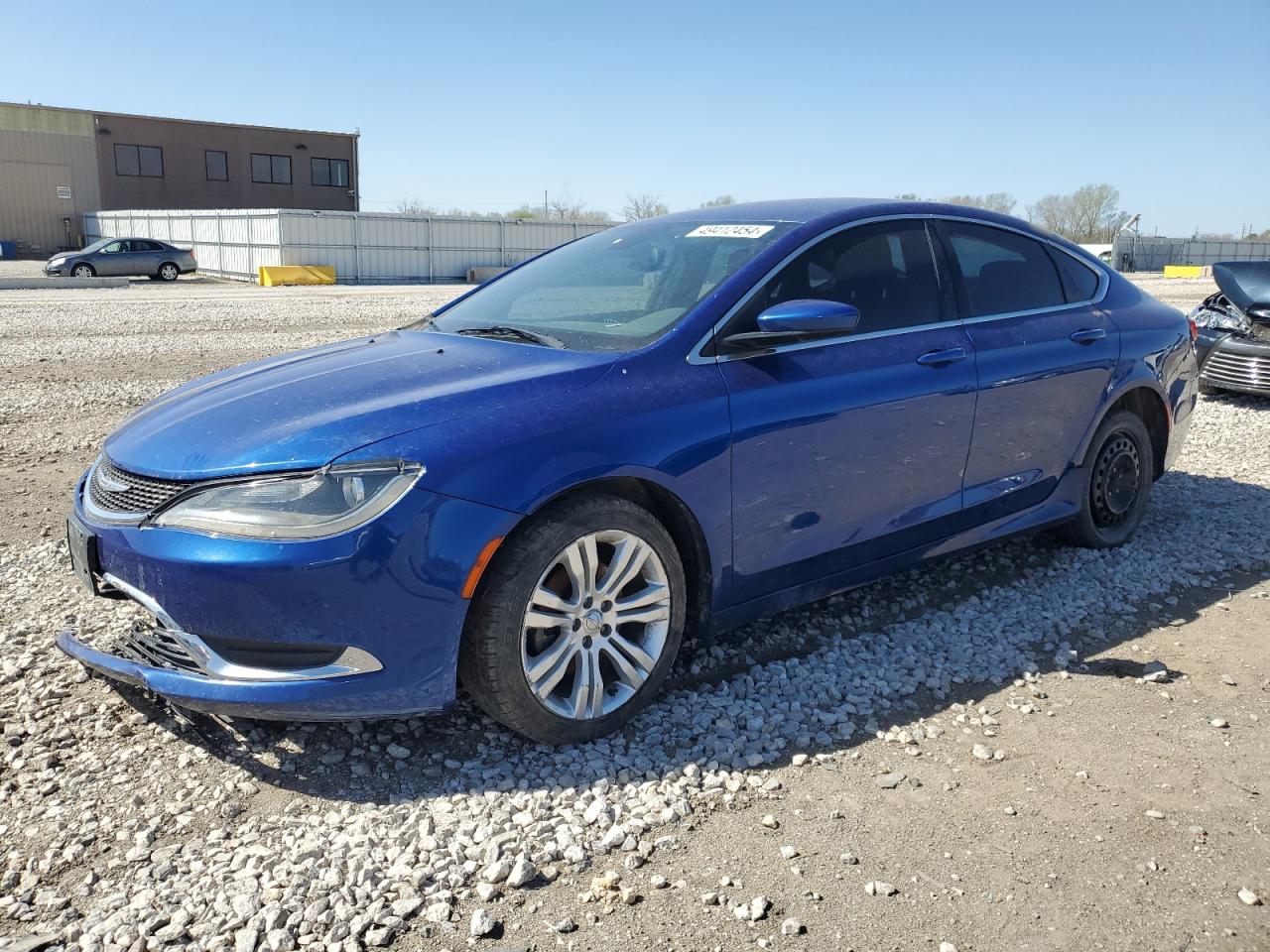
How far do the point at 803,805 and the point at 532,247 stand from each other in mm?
40021

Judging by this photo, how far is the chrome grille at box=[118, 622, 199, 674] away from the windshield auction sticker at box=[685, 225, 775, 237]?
250 cm

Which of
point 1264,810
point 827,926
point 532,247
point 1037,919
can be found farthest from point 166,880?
point 532,247

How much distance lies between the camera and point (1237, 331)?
960 cm

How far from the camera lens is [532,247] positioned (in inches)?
1634

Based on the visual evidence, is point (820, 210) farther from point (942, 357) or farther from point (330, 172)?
point (330, 172)

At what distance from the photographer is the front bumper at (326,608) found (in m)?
2.84

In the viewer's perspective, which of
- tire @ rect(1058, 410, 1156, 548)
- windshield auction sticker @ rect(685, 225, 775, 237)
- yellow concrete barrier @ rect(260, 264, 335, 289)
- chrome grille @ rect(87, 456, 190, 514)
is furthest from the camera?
yellow concrete barrier @ rect(260, 264, 335, 289)

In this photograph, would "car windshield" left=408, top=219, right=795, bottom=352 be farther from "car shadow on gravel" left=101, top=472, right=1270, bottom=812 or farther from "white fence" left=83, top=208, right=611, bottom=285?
"white fence" left=83, top=208, right=611, bottom=285

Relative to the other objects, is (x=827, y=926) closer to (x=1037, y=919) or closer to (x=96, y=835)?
(x=1037, y=919)

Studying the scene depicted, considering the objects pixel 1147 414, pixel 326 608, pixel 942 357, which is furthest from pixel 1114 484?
pixel 326 608

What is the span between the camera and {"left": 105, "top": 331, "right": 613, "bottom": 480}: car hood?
302cm

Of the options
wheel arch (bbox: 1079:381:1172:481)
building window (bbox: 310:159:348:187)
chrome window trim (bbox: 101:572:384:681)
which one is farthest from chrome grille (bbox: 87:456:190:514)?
building window (bbox: 310:159:348:187)

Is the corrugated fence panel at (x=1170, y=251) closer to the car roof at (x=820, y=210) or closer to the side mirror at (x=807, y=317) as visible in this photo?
the car roof at (x=820, y=210)

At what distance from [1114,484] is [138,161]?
53100 millimetres
